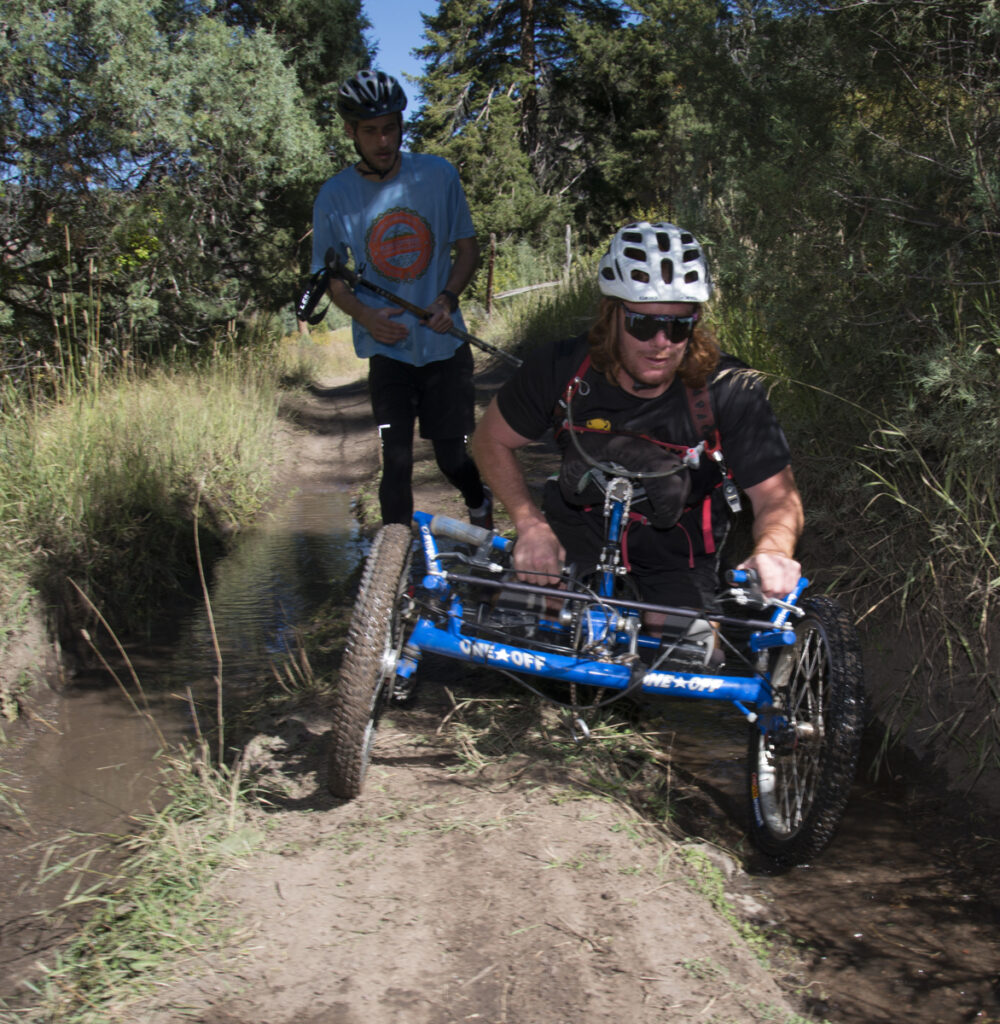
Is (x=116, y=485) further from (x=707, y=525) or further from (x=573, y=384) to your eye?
(x=707, y=525)

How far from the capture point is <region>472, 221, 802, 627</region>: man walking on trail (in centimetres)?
315

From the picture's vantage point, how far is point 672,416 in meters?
3.30

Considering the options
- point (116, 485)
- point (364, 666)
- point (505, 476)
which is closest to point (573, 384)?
point (505, 476)

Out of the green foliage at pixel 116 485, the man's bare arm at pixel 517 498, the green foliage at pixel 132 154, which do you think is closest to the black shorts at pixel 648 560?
the man's bare arm at pixel 517 498

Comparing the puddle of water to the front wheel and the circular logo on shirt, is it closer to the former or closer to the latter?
the circular logo on shirt

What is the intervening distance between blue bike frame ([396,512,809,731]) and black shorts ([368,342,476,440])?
145cm

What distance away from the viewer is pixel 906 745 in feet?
12.1

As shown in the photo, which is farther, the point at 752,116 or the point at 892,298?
the point at 752,116

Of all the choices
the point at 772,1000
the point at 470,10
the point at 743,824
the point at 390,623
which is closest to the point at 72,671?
the point at 390,623

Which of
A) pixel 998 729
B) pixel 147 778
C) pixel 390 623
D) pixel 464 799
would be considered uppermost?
pixel 390 623

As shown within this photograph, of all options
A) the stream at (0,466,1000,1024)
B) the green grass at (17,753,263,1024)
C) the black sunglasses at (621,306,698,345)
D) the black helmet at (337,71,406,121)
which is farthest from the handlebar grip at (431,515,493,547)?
the black helmet at (337,71,406,121)

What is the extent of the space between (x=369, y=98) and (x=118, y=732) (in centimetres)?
285

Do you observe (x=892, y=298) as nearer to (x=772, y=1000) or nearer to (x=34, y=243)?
(x=772, y=1000)

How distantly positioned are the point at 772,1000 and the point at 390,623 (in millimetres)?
1386
